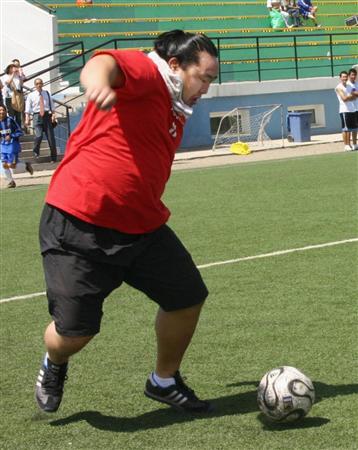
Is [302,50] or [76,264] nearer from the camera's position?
[76,264]

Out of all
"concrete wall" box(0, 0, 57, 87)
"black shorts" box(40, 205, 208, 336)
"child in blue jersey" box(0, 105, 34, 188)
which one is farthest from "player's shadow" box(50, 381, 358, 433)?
"concrete wall" box(0, 0, 57, 87)

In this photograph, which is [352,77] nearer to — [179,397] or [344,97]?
[344,97]

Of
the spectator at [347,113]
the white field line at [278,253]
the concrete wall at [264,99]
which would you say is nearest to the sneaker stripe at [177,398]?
the white field line at [278,253]

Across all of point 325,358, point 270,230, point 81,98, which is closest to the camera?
point 325,358

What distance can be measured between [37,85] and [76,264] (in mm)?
19715

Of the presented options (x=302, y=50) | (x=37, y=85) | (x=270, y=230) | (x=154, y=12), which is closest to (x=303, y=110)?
(x=302, y=50)

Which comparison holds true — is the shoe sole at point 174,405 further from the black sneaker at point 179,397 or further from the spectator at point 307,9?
the spectator at point 307,9

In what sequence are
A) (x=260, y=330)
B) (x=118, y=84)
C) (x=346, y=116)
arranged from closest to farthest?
(x=118, y=84)
(x=260, y=330)
(x=346, y=116)

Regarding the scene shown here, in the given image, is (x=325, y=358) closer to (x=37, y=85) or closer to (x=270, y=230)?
(x=270, y=230)

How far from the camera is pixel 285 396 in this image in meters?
4.62

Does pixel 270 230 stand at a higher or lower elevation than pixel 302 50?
lower

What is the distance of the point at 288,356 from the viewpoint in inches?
230

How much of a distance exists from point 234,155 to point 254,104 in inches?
194

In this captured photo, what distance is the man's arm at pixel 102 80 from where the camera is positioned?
12.4 ft
